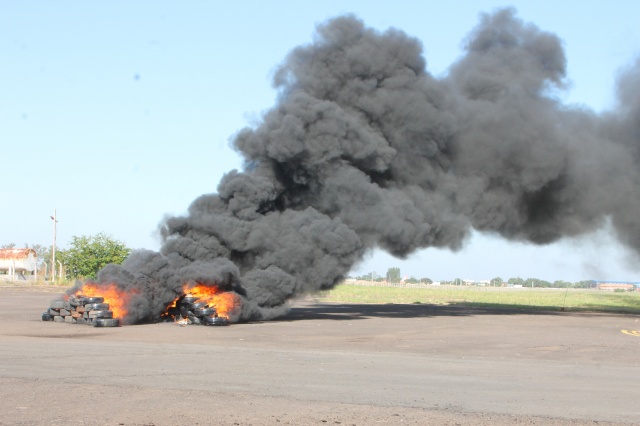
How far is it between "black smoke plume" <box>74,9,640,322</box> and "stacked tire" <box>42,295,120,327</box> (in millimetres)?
1026

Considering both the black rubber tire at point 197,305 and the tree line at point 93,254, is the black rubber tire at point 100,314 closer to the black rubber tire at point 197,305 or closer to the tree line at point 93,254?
the black rubber tire at point 197,305

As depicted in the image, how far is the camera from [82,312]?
29.3 metres

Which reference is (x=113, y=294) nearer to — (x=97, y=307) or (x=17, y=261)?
(x=97, y=307)

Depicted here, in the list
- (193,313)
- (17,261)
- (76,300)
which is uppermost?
(17,261)

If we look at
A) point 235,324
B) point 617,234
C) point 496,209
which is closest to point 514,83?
point 496,209

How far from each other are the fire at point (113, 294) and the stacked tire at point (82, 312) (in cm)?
→ 38

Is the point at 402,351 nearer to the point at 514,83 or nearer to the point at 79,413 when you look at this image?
the point at 79,413

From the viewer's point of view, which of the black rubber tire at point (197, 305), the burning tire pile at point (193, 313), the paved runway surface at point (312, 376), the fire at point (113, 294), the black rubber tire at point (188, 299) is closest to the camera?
the paved runway surface at point (312, 376)

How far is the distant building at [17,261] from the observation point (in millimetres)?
100188

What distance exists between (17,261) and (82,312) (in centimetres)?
7685

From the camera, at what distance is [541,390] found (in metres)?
14.3

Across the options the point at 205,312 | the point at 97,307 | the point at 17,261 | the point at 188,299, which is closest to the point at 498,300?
the point at 188,299

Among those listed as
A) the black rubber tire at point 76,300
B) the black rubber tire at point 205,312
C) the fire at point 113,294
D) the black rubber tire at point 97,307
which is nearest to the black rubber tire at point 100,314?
the black rubber tire at point 97,307

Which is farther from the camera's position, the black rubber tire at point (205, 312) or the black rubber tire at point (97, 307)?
the black rubber tire at point (205, 312)
